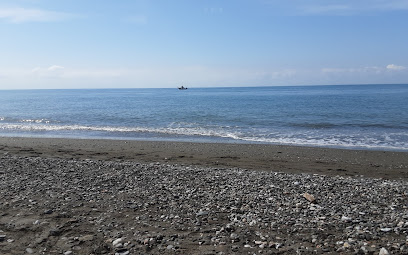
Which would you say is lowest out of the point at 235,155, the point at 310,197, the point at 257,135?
the point at 235,155

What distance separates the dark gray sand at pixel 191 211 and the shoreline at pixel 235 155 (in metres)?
0.40

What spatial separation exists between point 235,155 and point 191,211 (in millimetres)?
9391

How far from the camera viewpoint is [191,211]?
7.65 metres

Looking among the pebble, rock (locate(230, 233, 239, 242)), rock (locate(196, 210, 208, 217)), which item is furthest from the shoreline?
rock (locate(230, 233, 239, 242))

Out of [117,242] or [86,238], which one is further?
[86,238]

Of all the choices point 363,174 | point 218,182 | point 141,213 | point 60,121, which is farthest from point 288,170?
point 60,121

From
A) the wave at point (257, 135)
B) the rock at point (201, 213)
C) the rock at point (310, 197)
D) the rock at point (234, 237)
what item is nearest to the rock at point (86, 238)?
the rock at point (201, 213)

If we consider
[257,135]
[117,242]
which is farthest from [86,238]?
[257,135]

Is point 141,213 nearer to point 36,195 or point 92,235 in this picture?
point 92,235

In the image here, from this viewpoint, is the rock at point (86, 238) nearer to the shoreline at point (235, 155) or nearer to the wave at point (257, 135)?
the shoreline at point (235, 155)

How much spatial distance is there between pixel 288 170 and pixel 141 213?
7.81 meters

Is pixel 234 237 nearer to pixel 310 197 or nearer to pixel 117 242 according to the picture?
pixel 117 242

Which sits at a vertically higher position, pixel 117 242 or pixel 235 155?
pixel 117 242

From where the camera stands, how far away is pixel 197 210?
7703mm
